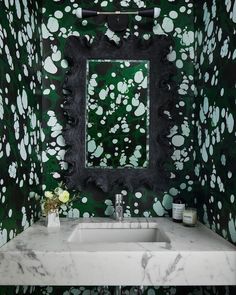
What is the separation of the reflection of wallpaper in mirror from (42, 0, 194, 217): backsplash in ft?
0.58

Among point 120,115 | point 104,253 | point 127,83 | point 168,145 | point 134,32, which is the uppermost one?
point 134,32

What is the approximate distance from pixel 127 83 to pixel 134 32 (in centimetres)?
33

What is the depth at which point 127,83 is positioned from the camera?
69.4 inches

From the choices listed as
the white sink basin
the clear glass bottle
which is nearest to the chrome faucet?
the white sink basin

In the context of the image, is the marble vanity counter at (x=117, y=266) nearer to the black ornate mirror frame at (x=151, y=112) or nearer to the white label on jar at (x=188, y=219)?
the white label on jar at (x=188, y=219)

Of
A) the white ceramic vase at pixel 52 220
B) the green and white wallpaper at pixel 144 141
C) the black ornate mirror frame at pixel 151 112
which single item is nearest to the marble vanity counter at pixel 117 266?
the green and white wallpaper at pixel 144 141

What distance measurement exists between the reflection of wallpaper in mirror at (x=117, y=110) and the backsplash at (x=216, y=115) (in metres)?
0.33

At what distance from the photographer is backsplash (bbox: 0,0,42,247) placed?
1298mm

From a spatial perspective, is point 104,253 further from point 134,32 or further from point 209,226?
point 134,32

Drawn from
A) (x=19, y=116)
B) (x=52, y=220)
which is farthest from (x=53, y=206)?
(x=19, y=116)

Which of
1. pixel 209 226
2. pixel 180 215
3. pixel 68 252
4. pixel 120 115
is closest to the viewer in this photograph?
pixel 68 252

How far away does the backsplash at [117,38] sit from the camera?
179 centimetres

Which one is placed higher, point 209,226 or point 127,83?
point 127,83

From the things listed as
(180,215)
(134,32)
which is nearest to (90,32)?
(134,32)
